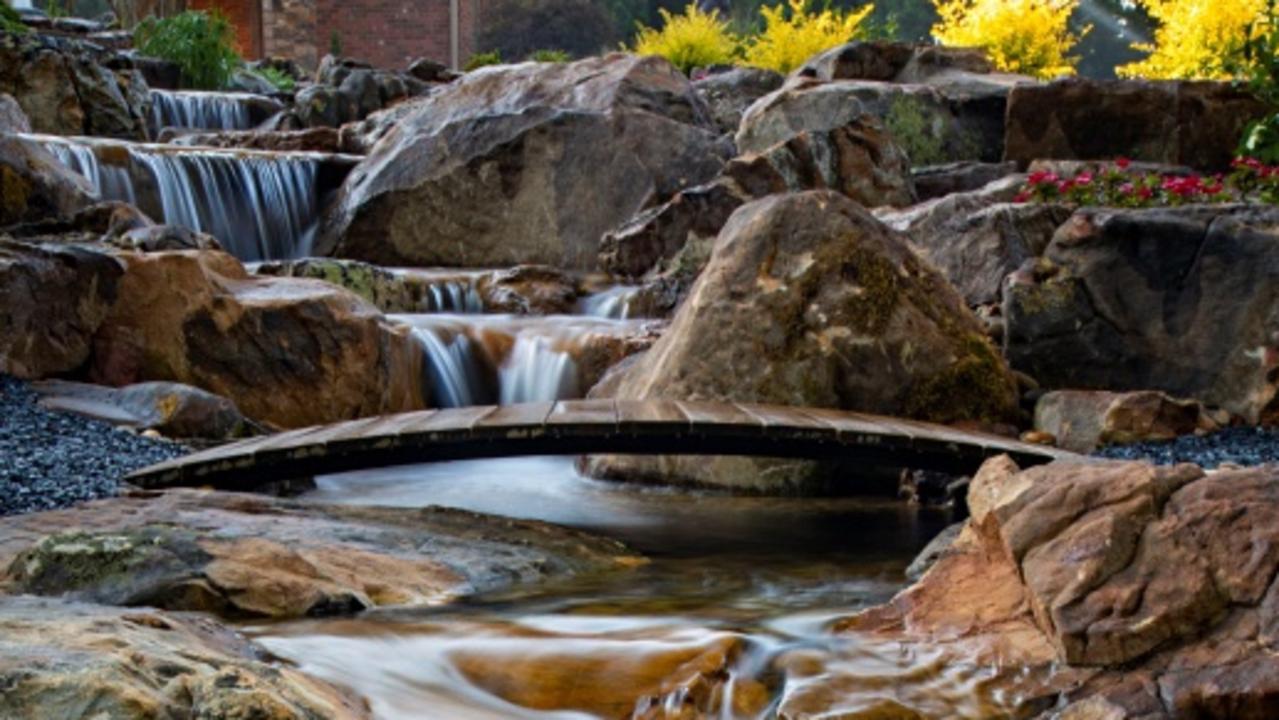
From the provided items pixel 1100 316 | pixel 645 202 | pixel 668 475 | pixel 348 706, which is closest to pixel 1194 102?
pixel 645 202

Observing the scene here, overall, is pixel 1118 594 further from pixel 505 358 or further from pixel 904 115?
pixel 904 115

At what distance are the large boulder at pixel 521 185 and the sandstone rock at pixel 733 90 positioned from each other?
3407 mm

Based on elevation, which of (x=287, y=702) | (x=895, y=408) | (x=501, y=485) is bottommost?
(x=501, y=485)

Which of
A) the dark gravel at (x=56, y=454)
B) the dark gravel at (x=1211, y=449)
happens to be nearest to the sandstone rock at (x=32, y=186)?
the dark gravel at (x=56, y=454)

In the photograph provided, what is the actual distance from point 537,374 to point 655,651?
19.3 feet

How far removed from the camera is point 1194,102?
13.7 metres

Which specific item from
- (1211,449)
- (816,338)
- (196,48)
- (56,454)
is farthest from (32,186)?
(196,48)

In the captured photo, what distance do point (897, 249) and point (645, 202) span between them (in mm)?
5620

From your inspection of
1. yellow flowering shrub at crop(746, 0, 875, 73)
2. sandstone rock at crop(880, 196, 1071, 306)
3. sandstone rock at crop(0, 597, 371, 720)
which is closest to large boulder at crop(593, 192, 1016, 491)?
sandstone rock at crop(880, 196, 1071, 306)

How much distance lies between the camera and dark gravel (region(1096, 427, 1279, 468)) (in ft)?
23.9

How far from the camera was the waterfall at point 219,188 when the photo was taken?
1256 centimetres

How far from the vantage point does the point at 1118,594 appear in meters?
3.66

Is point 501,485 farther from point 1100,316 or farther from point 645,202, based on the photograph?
point 645,202

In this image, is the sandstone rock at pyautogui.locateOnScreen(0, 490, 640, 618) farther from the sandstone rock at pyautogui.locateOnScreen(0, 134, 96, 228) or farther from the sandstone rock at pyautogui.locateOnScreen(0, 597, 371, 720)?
the sandstone rock at pyautogui.locateOnScreen(0, 134, 96, 228)
